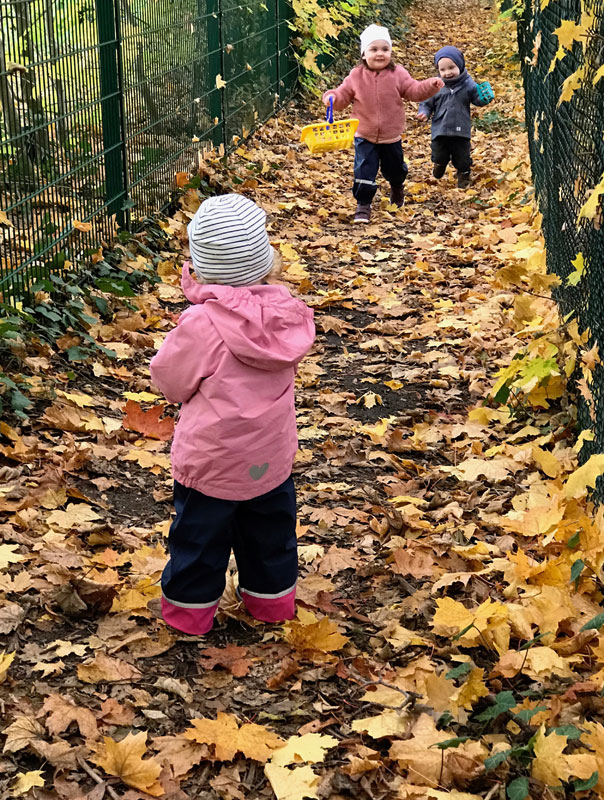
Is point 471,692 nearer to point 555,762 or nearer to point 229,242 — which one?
point 555,762

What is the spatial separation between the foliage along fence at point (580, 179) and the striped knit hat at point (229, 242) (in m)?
0.99

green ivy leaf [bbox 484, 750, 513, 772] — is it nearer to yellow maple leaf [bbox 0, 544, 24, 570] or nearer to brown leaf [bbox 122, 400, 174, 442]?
yellow maple leaf [bbox 0, 544, 24, 570]

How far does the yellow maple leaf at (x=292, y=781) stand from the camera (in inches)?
94.9

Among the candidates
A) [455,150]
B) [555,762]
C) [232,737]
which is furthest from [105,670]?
[455,150]

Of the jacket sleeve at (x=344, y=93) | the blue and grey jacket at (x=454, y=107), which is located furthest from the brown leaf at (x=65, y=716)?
the blue and grey jacket at (x=454, y=107)

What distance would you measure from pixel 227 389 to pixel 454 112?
7.49 metres

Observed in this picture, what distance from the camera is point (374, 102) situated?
28.5ft

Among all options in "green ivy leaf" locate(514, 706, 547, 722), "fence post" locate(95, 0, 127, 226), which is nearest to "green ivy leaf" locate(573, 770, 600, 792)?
"green ivy leaf" locate(514, 706, 547, 722)

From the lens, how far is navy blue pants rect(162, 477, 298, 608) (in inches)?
116

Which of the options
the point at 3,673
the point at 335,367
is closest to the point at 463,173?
the point at 335,367

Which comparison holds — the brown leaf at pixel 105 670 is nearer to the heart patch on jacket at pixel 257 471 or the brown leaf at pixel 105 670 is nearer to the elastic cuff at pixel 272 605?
the elastic cuff at pixel 272 605

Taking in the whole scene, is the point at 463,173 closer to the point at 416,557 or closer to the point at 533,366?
the point at 533,366

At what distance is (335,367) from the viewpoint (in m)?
5.52

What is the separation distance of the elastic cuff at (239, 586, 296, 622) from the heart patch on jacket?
18.0 inches
